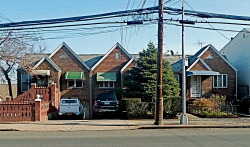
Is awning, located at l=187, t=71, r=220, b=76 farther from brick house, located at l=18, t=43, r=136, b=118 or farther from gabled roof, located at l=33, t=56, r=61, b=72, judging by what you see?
gabled roof, located at l=33, t=56, r=61, b=72

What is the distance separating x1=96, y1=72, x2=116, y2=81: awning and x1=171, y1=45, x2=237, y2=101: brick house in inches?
270

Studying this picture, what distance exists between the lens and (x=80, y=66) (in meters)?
33.3

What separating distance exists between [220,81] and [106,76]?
12426 mm

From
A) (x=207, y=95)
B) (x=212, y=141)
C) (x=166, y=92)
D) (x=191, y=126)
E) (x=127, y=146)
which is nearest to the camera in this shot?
(x=127, y=146)

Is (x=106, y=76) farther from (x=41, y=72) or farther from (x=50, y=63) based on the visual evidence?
(x=41, y=72)

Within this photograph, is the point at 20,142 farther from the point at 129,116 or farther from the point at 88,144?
the point at 129,116

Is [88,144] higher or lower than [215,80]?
lower

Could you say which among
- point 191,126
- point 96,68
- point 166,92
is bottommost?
point 191,126

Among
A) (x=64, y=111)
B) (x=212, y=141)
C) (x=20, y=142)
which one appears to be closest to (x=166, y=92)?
(x=64, y=111)

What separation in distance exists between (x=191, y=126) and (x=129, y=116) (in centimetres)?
526

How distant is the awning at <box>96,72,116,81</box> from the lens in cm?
3272

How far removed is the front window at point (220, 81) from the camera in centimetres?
3366

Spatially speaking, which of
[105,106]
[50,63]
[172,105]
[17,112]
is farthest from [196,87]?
[17,112]

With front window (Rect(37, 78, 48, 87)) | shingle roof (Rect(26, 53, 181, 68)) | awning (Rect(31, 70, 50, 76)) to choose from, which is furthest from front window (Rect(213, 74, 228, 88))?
front window (Rect(37, 78, 48, 87))
